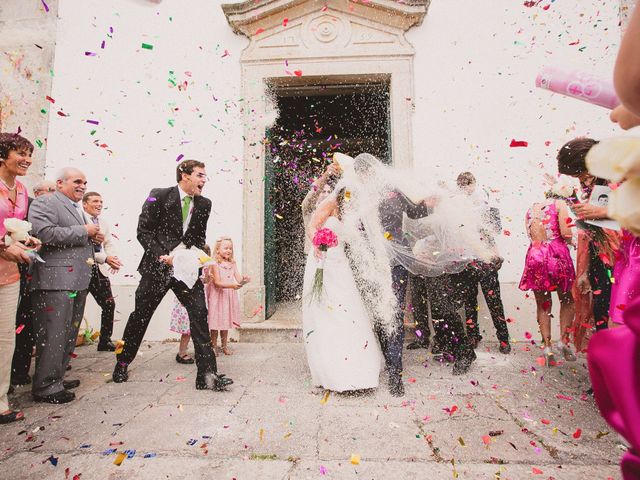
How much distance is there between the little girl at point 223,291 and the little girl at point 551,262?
3229 millimetres

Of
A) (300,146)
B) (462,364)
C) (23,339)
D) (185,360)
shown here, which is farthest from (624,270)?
(300,146)

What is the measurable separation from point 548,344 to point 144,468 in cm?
405

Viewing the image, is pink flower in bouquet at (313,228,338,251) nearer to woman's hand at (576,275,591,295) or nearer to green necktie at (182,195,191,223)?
green necktie at (182,195,191,223)

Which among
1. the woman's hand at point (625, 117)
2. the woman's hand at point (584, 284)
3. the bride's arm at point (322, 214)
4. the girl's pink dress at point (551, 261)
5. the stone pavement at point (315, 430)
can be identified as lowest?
the stone pavement at point (315, 430)

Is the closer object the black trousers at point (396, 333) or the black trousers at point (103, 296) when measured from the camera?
the black trousers at point (396, 333)

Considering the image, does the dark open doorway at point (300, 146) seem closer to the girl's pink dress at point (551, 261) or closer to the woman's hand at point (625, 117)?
the girl's pink dress at point (551, 261)

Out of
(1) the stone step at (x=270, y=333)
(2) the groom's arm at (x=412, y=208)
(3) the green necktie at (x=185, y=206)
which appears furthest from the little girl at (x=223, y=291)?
(2) the groom's arm at (x=412, y=208)

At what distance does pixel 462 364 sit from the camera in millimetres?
4012

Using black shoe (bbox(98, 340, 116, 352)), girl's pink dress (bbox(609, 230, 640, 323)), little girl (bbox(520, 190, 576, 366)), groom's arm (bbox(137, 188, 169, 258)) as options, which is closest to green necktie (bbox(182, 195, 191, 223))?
groom's arm (bbox(137, 188, 169, 258))

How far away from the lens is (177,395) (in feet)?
11.3

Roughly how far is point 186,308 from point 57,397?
49.7 inches

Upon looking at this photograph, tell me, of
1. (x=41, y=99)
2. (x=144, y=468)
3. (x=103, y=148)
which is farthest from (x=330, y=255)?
(x=41, y=99)

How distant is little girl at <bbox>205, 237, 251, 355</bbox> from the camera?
15.5 ft

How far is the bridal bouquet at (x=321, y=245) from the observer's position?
347cm
